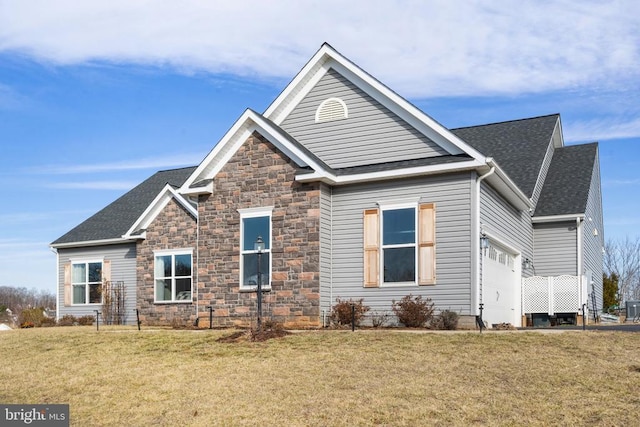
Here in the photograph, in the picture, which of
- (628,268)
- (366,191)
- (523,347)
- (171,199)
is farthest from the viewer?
(628,268)

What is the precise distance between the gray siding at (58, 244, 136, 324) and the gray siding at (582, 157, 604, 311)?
54.7ft

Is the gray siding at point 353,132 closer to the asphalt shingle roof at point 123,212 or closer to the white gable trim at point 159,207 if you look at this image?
the white gable trim at point 159,207

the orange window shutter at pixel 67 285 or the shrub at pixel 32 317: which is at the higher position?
the orange window shutter at pixel 67 285

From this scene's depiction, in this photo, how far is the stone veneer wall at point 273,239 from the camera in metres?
18.0

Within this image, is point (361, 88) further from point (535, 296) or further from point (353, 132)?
point (535, 296)

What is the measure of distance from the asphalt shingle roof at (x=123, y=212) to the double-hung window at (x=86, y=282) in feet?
3.66

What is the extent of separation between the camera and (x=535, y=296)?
22844 millimetres

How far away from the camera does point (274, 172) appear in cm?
1872

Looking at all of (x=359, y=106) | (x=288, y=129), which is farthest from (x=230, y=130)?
(x=359, y=106)

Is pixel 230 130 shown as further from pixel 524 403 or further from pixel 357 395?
pixel 524 403

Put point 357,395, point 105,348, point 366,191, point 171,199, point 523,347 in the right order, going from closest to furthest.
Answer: point 357,395 → point 523,347 → point 105,348 → point 366,191 → point 171,199

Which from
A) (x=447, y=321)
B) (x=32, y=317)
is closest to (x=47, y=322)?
(x=32, y=317)

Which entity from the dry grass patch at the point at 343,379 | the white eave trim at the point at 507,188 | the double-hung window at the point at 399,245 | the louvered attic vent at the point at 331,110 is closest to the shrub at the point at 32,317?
the dry grass patch at the point at 343,379

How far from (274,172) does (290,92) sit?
2.67 meters
